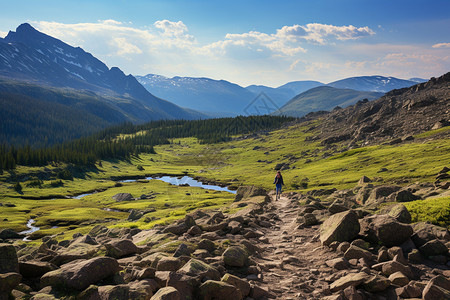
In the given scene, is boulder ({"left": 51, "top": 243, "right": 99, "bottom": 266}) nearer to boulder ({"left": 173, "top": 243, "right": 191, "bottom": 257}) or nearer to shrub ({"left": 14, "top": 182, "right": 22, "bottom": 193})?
boulder ({"left": 173, "top": 243, "right": 191, "bottom": 257})

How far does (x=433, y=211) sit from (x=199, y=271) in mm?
15772

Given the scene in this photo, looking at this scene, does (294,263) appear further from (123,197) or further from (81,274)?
(123,197)

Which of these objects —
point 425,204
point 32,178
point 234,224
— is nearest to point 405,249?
point 425,204

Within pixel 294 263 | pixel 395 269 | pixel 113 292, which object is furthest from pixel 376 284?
pixel 113 292

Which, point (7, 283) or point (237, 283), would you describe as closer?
point (7, 283)

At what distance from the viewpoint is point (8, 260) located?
11.1m

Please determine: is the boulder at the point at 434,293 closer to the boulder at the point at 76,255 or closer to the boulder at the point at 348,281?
the boulder at the point at 348,281

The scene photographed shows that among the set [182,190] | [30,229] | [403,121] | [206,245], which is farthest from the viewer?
[403,121]

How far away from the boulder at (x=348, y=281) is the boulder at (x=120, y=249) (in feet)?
38.8

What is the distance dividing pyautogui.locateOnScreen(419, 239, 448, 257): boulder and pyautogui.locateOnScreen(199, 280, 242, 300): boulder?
1063cm

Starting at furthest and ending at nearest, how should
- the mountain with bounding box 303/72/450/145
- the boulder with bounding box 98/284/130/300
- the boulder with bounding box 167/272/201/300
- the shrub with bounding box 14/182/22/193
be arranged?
1. the mountain with bounding box 303/72/450/145
2. the shrub with bounding box 14/182/22/193
3. the boulder with bounding box 167/272/201/300
4. the boulder with bounding box 98/284/130/300

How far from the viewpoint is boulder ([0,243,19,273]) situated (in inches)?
430

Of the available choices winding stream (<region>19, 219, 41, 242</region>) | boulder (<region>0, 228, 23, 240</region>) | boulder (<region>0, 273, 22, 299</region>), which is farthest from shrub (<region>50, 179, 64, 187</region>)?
boulder (<region>0, 273, 22, 299</region>)

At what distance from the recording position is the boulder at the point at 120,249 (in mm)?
15896
